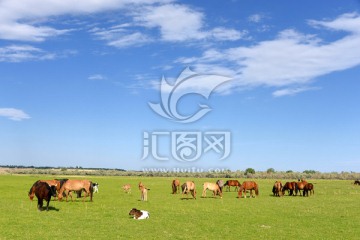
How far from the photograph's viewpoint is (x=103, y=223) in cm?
1644

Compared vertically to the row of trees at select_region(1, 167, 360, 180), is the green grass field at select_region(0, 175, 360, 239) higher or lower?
lower

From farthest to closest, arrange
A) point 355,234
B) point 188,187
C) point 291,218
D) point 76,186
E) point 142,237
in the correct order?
point 188,187
point 76,186
point 291,218
point 355,234
point 142,237

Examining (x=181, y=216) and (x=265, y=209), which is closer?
(x=181, y=216)

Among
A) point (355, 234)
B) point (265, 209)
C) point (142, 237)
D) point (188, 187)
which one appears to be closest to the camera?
point (142, 237)

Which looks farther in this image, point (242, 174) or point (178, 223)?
point (242, 174)

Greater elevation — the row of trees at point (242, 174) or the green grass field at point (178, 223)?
the row of trees at point (242, 174)

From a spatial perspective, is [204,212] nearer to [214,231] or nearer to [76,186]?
[214,231]

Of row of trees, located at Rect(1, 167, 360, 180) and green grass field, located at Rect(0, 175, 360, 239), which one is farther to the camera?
row of trees, located at Rect(1, 167, 360, 180)

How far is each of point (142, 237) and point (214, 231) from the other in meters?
3.13

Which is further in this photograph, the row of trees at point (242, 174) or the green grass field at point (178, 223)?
the row of trees at point (242, 174)

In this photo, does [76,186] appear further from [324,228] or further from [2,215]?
[324,228]

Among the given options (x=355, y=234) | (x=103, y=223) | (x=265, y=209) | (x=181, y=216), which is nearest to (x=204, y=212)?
(x=181, y=216)

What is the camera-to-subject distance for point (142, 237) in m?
13.8

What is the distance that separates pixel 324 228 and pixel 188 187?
46.6 ft
